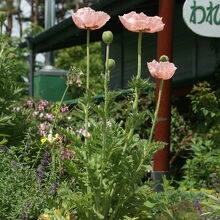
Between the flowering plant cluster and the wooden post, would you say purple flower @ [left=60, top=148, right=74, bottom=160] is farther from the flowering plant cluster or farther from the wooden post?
the wooden post

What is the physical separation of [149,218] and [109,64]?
1.04 m

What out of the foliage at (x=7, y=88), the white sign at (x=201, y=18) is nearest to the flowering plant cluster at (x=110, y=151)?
the foliage at (x=7, y=88)

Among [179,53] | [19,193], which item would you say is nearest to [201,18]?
[19,193]

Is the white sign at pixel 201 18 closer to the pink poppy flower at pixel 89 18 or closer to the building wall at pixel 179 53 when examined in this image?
the building wall at pixel 179 53

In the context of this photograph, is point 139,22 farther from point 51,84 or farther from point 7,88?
point 51,84

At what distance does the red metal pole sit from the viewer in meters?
7.17

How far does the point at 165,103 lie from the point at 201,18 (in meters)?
1.17

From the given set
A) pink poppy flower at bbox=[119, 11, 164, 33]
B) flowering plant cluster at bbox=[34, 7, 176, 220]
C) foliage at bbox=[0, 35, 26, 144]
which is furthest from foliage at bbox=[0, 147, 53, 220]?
pink poppy flower at bbox=[119, 11, 164, 33]

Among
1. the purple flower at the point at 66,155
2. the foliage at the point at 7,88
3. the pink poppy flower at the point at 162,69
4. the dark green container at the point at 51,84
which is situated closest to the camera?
the pink poppy flower at the point at 162,69

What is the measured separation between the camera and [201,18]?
25.3 ft

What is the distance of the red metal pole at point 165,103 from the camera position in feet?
23.5

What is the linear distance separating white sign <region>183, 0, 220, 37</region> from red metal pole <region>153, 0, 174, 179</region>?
23cm

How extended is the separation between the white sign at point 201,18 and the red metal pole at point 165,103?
234mm

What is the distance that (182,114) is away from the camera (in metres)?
10.4
